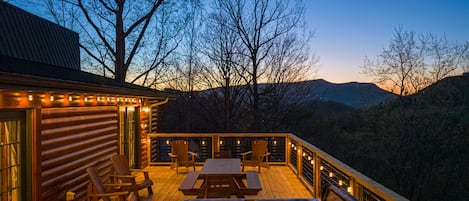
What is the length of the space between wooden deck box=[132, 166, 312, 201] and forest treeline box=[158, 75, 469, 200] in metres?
8.09

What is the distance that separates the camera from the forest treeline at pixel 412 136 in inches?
602

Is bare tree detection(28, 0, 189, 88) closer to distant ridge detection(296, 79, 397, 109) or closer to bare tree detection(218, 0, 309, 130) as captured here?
bare tree detection(218, 0, 309, 130)

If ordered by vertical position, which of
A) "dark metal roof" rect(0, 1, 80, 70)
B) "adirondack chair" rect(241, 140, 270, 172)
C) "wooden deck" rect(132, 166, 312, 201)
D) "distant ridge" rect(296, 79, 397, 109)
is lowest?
"wooden deck" rect(132, 166, 312, 201)

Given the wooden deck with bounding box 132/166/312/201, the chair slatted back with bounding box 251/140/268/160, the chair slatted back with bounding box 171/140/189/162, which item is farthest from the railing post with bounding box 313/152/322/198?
the chair slatted back with bounding box 171/140/189/162

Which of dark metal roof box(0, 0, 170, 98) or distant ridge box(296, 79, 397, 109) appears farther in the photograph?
distant ridge box(296, 79, 397, 109)

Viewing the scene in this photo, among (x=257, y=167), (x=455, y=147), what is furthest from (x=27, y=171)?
(x=455, y=147)

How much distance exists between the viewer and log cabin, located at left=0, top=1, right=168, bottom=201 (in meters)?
4.27

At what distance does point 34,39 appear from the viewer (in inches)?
328

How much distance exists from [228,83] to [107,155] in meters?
11.0

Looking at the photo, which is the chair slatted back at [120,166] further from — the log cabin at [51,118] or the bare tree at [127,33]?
the bare tree at [127,33]

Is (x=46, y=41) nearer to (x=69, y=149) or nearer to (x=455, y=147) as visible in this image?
(x=69, y=149)

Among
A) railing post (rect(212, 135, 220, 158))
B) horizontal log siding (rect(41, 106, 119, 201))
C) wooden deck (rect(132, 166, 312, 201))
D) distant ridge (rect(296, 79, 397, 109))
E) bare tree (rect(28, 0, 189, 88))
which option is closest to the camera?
horizontal log siding (rect(41, 106, 119, 201))

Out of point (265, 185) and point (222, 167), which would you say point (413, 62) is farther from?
point (222, 167)

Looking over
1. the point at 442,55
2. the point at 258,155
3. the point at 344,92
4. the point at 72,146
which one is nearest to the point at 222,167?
the point at 72,146
